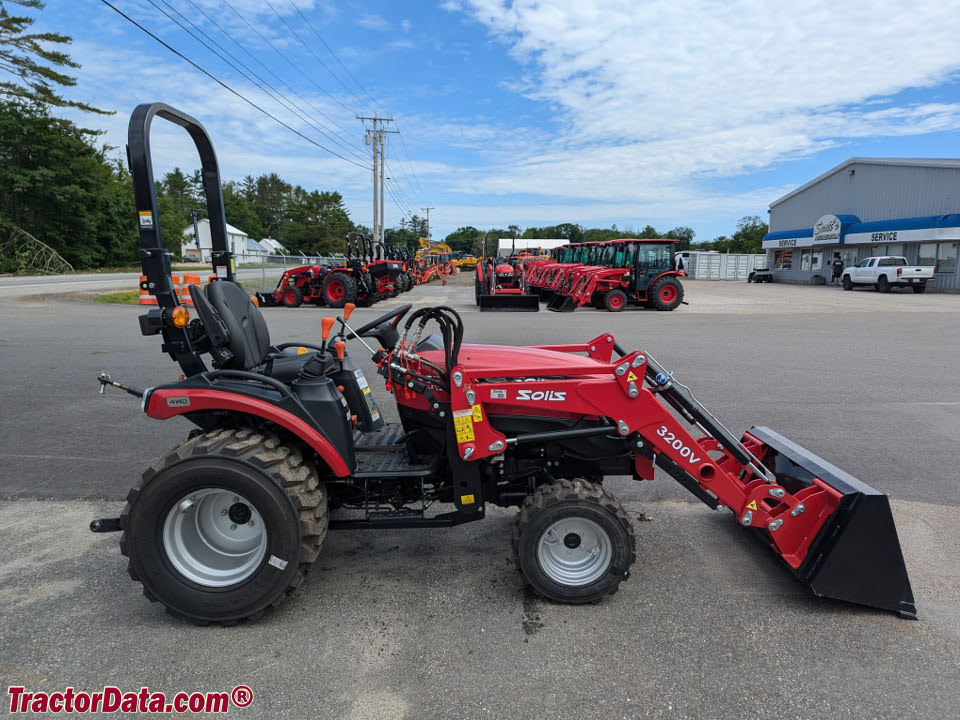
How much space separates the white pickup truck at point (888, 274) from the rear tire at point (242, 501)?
32358 mm

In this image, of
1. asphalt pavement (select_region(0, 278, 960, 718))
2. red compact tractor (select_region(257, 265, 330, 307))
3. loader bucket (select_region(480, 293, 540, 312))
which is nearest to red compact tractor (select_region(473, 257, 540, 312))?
loader bucket (select_region(480, 293, 540, 312))

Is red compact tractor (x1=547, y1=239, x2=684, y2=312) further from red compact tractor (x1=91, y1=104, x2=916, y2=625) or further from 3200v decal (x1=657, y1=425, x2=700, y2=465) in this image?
3200v decal (x1=657, y1=425, x2=700, y2=465)

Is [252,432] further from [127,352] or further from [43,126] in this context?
[43,126]

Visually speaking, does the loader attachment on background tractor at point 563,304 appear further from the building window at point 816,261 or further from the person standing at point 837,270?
the building window at point 816,261

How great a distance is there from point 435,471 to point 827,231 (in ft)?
133

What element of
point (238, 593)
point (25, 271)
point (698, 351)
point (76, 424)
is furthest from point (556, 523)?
point (25, 271)

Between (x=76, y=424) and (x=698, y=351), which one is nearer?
(x=76, y=424)

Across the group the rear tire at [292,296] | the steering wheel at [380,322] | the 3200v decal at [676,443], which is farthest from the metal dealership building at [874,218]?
the steering wheel at [380,322]

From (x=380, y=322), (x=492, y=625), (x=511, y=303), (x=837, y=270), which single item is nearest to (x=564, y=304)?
(x=511, y=303)

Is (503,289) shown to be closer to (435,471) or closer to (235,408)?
(435,471)

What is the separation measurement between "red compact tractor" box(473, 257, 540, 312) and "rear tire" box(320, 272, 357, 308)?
4.01 meters

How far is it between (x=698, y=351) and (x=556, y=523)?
27.0ft

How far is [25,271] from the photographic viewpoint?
33.5 meters

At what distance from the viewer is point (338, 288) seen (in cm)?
1892
